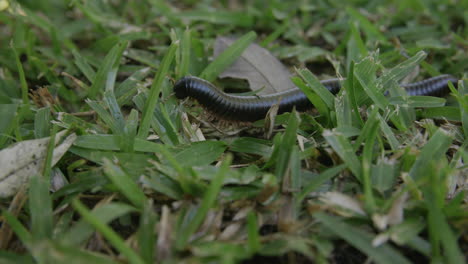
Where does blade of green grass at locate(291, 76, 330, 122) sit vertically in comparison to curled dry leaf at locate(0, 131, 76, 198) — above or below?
above

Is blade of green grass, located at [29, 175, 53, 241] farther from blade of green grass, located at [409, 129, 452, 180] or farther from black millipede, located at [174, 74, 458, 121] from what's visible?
blade of green grass, located at [409, 129, 452, 180]

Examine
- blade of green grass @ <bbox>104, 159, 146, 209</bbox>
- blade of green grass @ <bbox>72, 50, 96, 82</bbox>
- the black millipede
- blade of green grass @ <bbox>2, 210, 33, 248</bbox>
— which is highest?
blade of green grass @ <bbox>72, 50, 96, 82</bbox>

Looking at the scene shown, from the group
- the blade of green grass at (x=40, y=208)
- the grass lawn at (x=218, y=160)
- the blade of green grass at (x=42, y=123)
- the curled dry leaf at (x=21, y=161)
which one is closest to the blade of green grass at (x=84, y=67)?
the grass lawn at (x=218, y=160)

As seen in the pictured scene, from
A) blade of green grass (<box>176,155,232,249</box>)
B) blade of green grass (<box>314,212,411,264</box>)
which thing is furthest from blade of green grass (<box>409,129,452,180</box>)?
blade of green grass (<box>176,155,232,249</box>)

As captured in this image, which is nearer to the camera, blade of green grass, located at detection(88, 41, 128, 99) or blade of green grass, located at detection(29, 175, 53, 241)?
blade of green grass, located at detection(29, 175, 53, 241)

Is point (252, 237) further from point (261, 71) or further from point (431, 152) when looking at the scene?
point (261, 71)

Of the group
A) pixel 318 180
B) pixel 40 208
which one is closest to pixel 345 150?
pixel 318 180

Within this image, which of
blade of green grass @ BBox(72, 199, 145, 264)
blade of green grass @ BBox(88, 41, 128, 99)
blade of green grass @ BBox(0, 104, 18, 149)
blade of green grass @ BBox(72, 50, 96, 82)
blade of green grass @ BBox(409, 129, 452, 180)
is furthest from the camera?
blade of green grass @ BBox(72, 50, 96, 82)

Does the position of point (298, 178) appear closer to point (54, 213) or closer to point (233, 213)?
point (233, 213)

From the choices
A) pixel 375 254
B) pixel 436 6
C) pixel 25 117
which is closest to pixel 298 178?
pixel 375 254
